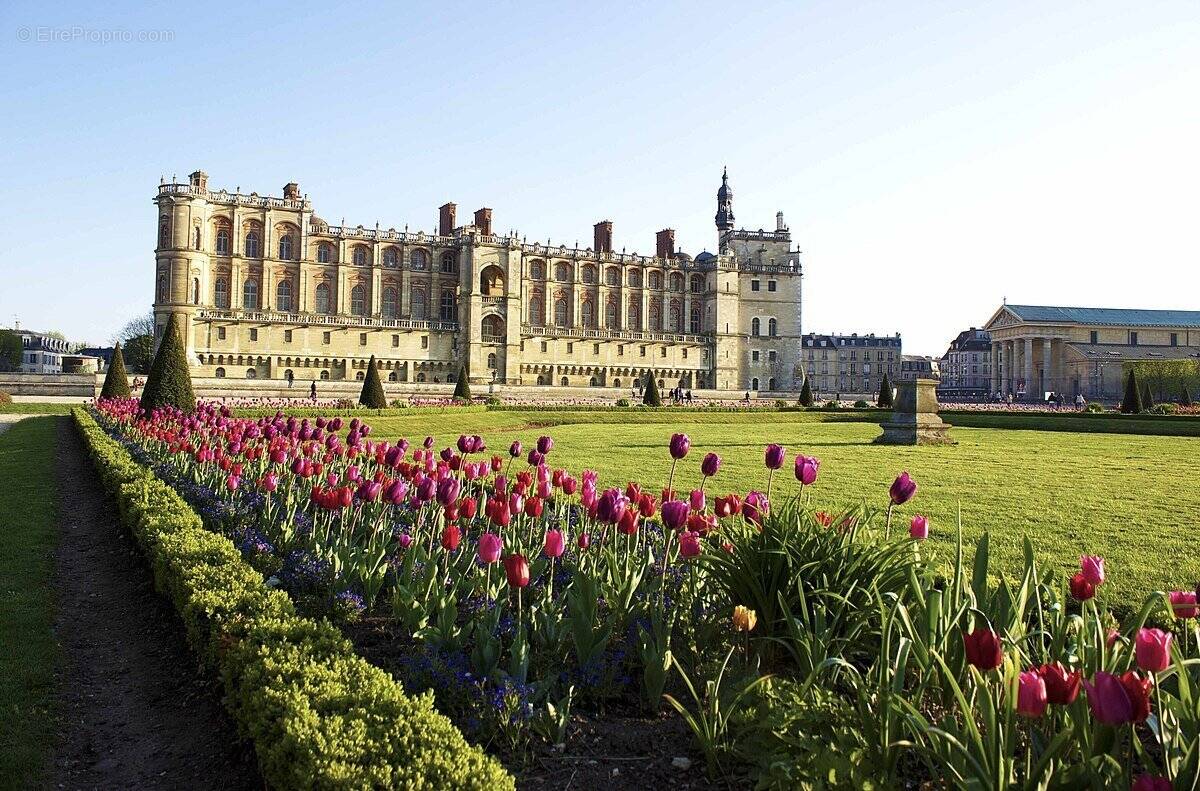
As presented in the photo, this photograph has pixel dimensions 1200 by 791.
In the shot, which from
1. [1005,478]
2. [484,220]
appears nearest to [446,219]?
[484,220]

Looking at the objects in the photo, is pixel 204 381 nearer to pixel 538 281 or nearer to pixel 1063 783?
pixel 538 281

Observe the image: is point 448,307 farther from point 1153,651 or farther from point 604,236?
point 1153,651

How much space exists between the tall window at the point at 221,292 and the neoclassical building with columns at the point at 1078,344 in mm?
61941

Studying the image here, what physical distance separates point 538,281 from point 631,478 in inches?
1959

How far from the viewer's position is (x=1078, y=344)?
7612 cm

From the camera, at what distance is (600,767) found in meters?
2.92

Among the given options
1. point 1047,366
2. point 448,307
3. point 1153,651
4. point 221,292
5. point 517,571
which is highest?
point 221,292

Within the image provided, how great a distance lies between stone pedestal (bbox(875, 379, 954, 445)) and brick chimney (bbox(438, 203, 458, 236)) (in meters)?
43.6

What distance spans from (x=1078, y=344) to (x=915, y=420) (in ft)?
224

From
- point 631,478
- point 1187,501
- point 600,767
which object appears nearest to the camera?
point 600,767

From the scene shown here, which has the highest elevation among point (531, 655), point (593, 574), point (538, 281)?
point (538, 281)

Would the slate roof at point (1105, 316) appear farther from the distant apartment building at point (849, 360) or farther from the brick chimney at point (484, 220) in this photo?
the brick chimney at point (484, 220)

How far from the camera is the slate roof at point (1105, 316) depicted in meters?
77.8

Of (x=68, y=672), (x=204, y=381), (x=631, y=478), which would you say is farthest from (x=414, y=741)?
(x=204, y=381)
